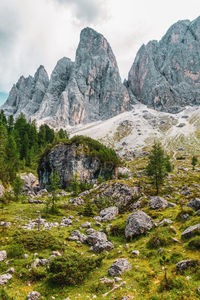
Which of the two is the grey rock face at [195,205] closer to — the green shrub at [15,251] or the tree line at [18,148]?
the green shrub at [15,251]

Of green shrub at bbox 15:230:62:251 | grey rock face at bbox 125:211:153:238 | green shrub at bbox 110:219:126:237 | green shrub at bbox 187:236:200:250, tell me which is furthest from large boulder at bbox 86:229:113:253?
green shrub at bbox 187:236:200:250

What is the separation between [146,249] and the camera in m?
17.7

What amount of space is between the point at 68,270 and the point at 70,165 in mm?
76630

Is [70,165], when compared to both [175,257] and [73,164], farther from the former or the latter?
[175,257]

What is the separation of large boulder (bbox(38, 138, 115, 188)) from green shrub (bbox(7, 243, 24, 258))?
70.6m

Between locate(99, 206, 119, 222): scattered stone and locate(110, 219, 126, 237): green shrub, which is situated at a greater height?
locate(110, 219, 126, 237): green shrub

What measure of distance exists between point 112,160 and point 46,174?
3854 centimetres

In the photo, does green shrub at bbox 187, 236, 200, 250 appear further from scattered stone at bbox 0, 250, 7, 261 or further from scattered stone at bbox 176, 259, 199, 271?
scattered stone at bbox 0, 250, 7, 261

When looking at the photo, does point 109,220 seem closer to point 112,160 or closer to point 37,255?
point 37,255

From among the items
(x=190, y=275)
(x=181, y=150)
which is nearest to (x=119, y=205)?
(x=190, y=275)

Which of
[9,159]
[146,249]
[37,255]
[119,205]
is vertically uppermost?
[9,159]

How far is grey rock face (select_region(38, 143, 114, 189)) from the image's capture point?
88000 mm

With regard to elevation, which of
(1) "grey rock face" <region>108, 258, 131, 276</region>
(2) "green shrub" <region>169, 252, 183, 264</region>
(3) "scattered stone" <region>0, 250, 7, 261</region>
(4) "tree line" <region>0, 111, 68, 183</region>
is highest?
(4) "tree line" <region>0, 111, 68, 183</region>

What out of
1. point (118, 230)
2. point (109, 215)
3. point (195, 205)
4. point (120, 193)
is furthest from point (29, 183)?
point (195, 205)
